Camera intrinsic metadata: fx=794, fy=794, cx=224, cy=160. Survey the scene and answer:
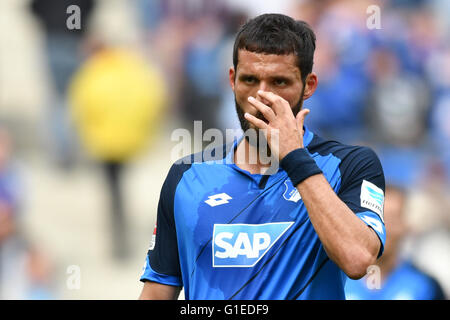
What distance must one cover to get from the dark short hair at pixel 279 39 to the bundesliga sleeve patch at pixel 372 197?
0.50 m

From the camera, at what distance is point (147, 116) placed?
8.86m

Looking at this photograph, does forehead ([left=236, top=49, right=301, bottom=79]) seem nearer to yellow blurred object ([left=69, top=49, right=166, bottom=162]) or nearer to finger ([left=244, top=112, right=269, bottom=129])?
finger ([left=244, top=112, right=269, bottom=129])

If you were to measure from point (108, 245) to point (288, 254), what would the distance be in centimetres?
607

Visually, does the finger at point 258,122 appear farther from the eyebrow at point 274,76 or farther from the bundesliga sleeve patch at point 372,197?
the bundesliga sleeve patch at point 372,197

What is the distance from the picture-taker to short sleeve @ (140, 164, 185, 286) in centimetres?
324

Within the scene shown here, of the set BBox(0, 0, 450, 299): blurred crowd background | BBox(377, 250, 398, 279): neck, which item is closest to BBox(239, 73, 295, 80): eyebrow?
BBox(377, 250, 398, 279): neck

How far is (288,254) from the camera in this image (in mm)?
3000

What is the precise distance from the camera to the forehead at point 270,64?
10.1 feet

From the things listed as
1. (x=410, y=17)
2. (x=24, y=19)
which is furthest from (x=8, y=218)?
(x=410, y=17)

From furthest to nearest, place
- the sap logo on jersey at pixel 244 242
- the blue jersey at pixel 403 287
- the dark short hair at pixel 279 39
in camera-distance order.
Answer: the blue jersey at pixel 403 287
the dark short hair at pixel 279 39
the sap logo on jersey at pixel 244 242

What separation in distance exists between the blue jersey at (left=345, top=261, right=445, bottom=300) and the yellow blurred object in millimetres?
3794

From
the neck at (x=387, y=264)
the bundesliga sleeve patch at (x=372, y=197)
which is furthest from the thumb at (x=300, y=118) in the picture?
the neck at (x=387, y=264)

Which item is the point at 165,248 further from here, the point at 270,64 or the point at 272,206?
the point at 270,64
